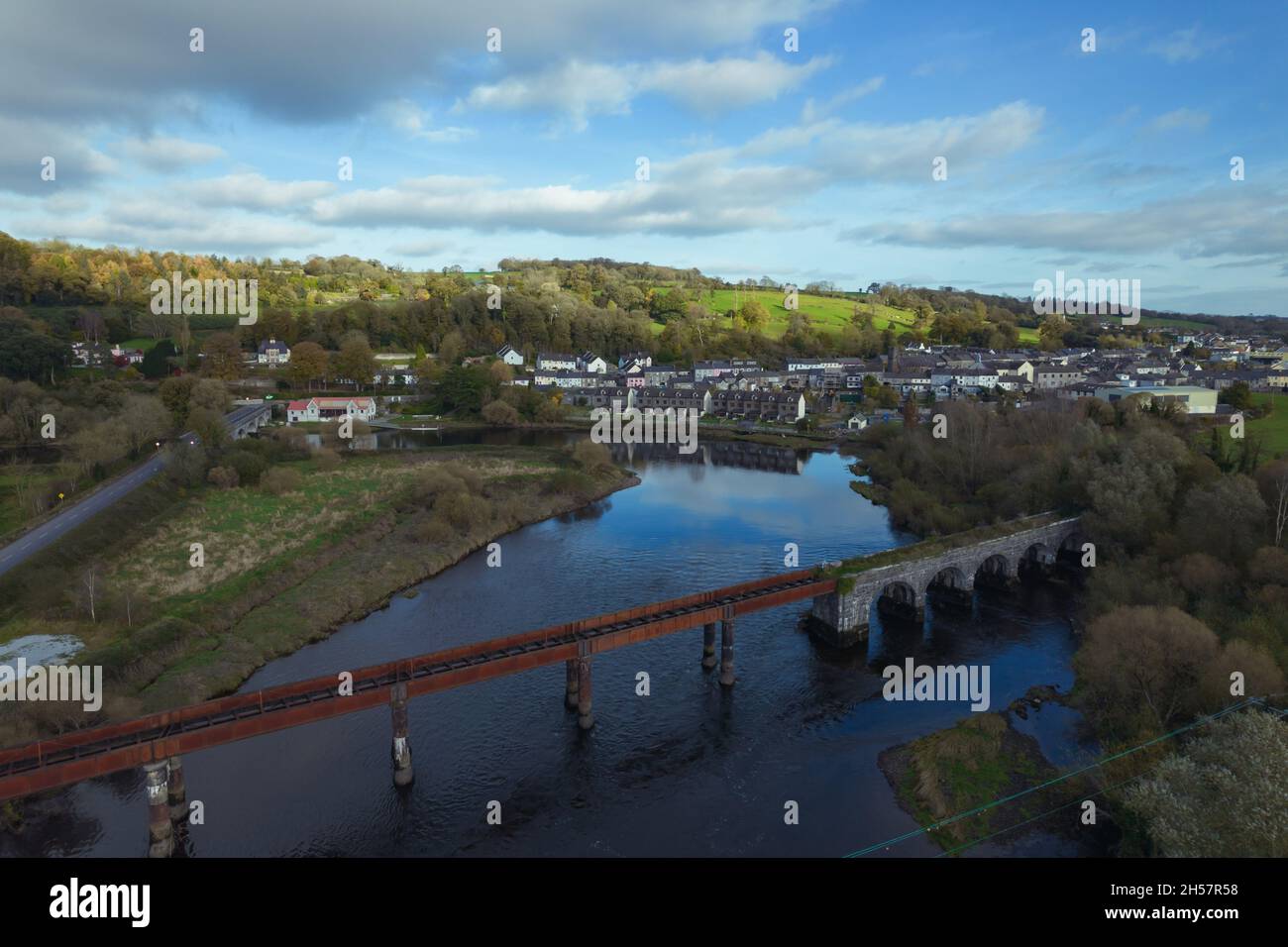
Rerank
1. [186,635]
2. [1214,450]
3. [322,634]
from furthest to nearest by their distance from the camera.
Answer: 1. [1214,450]
2. [322,634]
3. [186,635]

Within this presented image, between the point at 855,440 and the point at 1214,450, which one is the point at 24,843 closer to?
the point at 1214,450

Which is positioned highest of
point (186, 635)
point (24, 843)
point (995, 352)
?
point (995, 352)

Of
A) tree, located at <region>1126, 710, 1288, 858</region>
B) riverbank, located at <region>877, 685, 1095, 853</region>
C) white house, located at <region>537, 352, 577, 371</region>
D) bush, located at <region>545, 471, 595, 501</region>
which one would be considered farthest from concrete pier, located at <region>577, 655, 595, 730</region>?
white house, located at <region>537, 352, 577, 371</region>

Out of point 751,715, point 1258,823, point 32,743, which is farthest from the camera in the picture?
point 751,715

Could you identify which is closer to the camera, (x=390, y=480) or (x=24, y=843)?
(x=24, y=843)

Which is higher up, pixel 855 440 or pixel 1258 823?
pixel 855 440

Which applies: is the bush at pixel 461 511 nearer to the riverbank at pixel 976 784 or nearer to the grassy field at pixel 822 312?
the riverbank at pixel 976 784

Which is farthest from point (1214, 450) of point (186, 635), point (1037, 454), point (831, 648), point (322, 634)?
point (186, 635)

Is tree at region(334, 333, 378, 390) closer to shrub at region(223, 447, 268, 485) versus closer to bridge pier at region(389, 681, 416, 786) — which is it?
shrub at region(223, 447, 268, 485)
